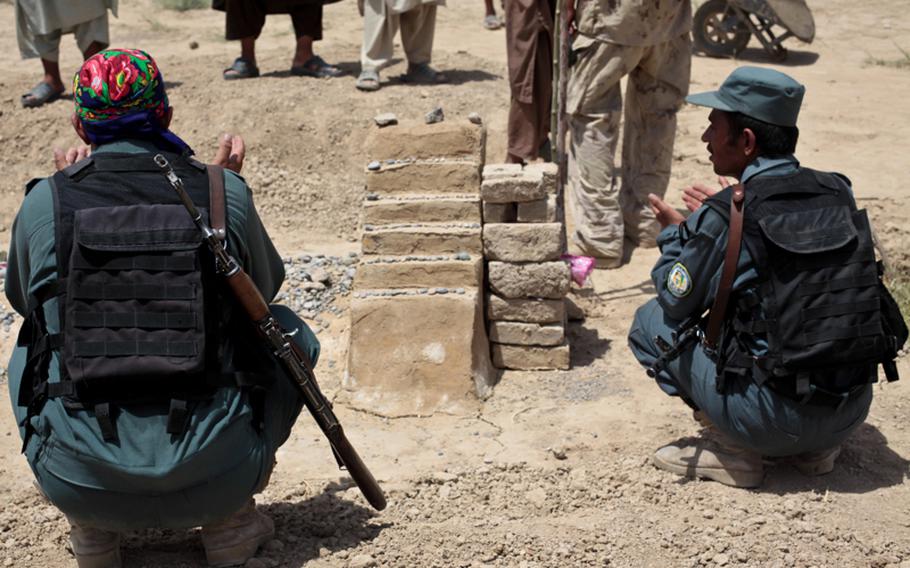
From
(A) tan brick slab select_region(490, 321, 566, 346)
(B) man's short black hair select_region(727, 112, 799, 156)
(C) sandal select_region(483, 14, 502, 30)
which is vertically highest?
(B) man's short black hair select_region(727, 112, 799, 156)

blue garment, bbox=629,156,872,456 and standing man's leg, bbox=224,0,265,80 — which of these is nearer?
blue garment, bbox=629,156,872,456

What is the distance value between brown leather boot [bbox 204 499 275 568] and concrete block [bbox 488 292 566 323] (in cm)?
208

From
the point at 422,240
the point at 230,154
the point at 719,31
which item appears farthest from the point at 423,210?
the point at 719,31

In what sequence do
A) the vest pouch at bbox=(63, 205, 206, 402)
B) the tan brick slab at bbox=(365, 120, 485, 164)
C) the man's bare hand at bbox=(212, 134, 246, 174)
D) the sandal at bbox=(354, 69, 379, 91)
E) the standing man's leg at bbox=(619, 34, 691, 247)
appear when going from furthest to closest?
1. the sandal at bbox=(354, 69, 379, 91)
2. the standing man's leg at bbox=(619, 34, 691, 247)
3. the tan brick slab at bbox=(365, 120, 485, 164)
4. the man's bare hand at bbox=(212, 134, 246, 174)
5. the vest pouch at bbox=(63, 205, 206, 402)

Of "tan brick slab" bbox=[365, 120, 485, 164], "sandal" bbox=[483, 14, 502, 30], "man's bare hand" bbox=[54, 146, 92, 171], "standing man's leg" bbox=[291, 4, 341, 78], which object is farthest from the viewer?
"sandal" bbox=[483, 14, 502, 30]

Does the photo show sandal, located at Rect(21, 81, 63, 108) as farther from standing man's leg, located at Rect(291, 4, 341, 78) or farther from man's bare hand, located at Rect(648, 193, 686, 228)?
man's bare hand, located at Rect(648, 193, 686, 228)

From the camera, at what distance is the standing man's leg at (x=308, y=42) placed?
31.7ft

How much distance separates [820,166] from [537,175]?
3.68 meters

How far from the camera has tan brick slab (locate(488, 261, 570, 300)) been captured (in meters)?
5.38

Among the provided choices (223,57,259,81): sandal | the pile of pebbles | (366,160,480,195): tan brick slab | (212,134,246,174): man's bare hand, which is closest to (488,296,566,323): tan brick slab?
(366,160,480,195): tan brick slab

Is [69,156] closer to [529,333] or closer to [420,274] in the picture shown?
[420,274]

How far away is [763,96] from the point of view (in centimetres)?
386

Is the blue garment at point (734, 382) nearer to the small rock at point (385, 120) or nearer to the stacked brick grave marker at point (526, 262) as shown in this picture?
the stacked brick grave marker at point (526, 262)

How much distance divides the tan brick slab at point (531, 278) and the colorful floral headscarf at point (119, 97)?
2.32 metres
